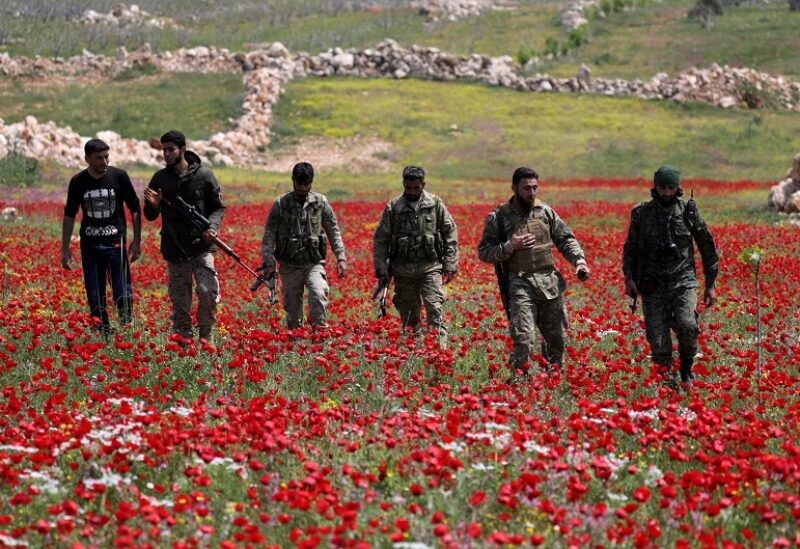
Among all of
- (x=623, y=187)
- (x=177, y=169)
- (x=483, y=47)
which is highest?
(x=483, y=47)

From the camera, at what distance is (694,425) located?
226 inches

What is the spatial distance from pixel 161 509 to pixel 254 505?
0.67 metres

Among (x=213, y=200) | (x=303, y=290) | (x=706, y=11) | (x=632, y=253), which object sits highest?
(x=706, y=11)

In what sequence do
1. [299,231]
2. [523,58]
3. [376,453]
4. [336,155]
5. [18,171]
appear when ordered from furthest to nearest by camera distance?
[523,58] < [336,155] < [18,171] < [299,231] < [376,453]

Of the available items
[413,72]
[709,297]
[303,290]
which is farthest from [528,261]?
[413,72]

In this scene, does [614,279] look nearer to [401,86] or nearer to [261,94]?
[261,94]

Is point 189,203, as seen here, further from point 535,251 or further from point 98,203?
point 535,251

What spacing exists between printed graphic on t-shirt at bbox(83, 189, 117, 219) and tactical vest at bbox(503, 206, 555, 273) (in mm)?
4136

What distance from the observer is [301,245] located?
9695 millimetres

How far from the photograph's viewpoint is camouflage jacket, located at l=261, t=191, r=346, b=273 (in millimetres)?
9688

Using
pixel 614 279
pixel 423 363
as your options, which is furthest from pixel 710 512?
pixel 614 279

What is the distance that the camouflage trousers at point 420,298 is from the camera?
31.3 ft

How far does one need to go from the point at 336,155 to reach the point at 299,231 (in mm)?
37295

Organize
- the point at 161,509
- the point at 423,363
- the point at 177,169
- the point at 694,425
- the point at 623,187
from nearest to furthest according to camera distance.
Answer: the point at 161,509
the point at 694,425
the point at 423,363
the point at 177,169
the point at 623,187
